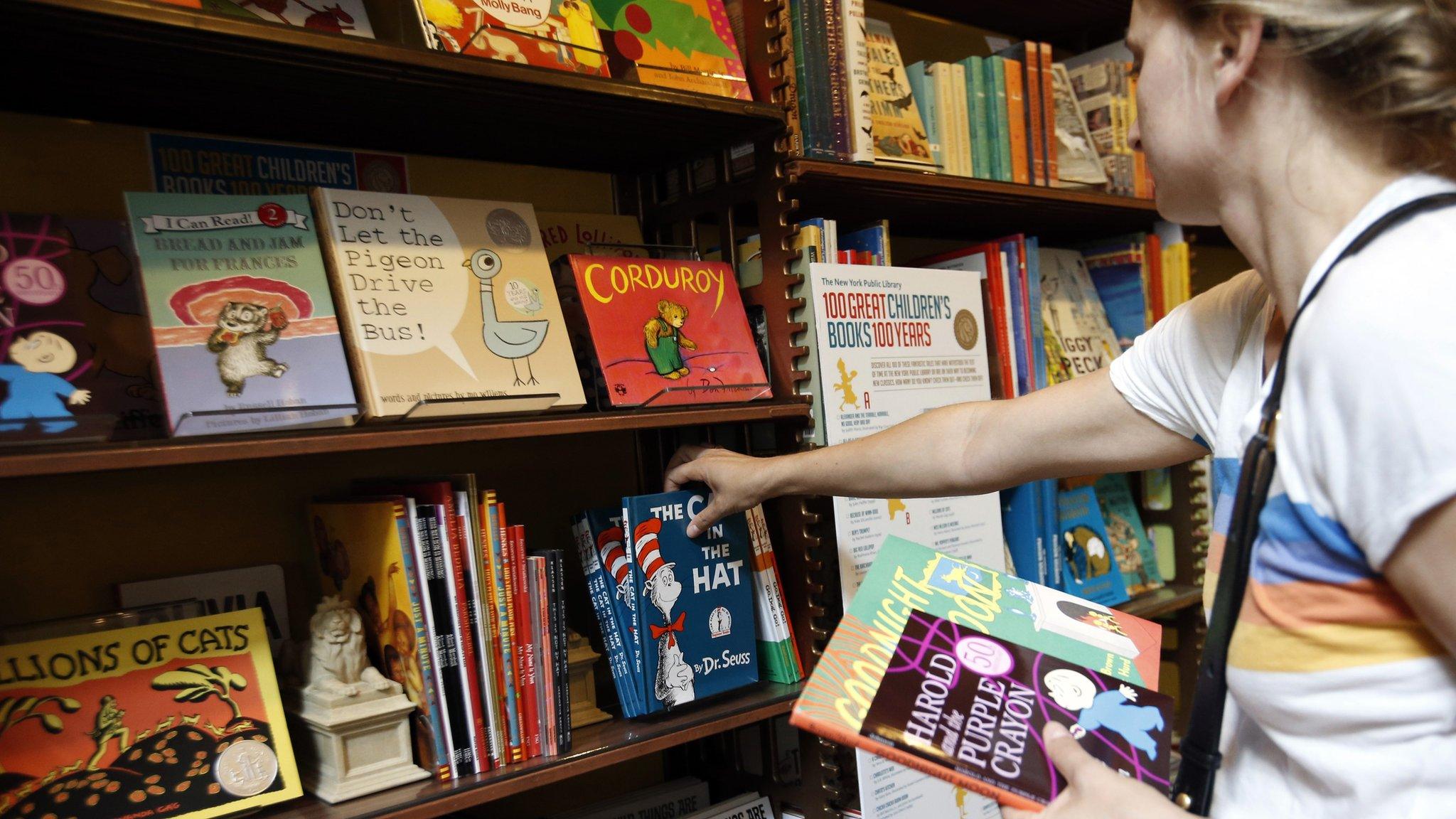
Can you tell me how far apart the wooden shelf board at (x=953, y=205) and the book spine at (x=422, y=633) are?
73cm

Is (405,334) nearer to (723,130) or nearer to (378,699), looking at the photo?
(378,699)

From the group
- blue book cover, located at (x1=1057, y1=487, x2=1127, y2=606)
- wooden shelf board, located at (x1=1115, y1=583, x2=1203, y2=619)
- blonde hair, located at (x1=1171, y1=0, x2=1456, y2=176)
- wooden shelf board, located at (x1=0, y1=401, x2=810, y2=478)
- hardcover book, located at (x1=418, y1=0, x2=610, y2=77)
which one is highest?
hardcover book, located at (x1=418, y1=0, x2=610, y2=77)

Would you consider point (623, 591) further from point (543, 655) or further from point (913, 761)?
point (913, 761)

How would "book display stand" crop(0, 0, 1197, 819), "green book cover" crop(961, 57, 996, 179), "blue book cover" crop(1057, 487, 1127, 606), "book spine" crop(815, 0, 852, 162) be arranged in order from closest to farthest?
1. "book display stand" crop(0, 0, 1197, 819)
2. "book spine" crop(815, 0, 852, 162)
3. "green book cover" crop(961, 57, 996, 179)
4. "blue book cover" crop(1057, 487, 1127, 606)

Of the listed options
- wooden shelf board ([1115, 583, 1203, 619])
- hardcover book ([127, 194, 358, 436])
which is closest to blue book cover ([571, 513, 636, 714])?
hardcover book ([127, 194, 358, 436])

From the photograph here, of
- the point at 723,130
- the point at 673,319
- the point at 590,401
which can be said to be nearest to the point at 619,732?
the point at 590,401

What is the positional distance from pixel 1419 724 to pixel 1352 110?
0.44 meters

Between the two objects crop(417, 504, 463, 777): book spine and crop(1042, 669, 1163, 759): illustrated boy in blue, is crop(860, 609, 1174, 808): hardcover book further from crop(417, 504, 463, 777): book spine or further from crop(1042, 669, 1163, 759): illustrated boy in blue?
crop(417, 504, 463, 777): book spine

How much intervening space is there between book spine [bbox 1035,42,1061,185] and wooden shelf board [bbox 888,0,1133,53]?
24 cm

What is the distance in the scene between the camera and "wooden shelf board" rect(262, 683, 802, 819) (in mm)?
1034

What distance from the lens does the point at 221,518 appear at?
127cm

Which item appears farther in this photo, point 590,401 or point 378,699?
point 590,401

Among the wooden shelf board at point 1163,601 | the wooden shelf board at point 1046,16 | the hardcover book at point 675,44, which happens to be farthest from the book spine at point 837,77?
the wooden shelf board at point 1163,601

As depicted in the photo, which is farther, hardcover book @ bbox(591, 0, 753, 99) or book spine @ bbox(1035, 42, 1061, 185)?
book spine @ bbox(1035, 42, 1061, 185)
